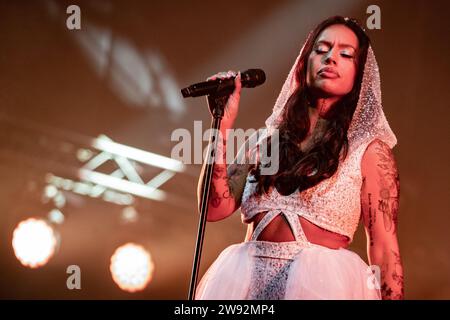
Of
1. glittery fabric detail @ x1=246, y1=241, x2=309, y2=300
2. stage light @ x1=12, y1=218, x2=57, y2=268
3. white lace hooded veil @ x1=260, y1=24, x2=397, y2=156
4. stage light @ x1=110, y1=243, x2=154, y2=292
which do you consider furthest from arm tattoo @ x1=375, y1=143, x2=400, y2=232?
stage light @ x1=12, y1=218, x2=57, y2=268

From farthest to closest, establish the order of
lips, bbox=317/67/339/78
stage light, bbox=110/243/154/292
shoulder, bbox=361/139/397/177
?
stage light, bbox=110/243/154/292 < lips, bbox=317/67/339/78 < shoulder, bbox=361/139/397/177

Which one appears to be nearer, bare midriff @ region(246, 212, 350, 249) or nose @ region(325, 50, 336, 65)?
bare midriff @ region(246, 212, 350, 249)

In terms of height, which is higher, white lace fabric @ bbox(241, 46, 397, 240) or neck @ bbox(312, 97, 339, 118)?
neck @ bbox(312, 97, 339, 118)

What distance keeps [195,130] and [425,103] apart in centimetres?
147

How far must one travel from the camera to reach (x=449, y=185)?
12.3 ft

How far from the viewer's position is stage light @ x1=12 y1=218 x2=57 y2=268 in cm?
465

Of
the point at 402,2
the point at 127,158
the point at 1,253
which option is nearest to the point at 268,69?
the point at 402,2

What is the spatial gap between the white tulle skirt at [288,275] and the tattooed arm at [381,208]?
0.06 meters

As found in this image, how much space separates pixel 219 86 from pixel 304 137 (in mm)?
392

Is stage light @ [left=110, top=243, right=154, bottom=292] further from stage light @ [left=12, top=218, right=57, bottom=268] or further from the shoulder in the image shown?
the shoulder

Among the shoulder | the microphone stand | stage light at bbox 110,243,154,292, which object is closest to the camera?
the microphone stand

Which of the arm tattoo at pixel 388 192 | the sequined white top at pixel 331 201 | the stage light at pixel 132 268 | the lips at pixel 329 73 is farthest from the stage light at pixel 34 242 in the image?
the arm tattoo at pixel 388 192

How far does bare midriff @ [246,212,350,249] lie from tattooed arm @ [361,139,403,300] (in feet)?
0.32

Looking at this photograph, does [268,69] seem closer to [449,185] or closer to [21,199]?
[449,185]
